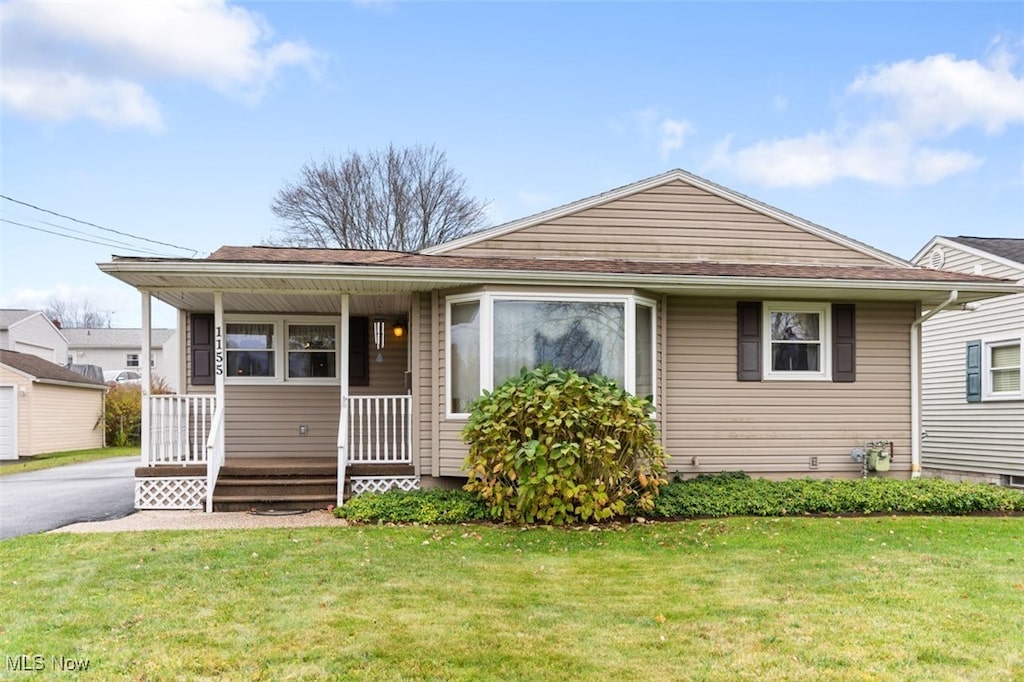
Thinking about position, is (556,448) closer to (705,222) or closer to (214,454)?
(214,454)

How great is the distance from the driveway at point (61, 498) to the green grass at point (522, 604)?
1333mm

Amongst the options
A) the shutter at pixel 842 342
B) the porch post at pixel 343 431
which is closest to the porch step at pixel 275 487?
the porch post at pixel 343 431

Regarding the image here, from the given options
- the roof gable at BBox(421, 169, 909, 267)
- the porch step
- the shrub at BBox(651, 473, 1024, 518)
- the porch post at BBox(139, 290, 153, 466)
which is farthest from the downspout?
the porch post at BBox(139, 290, 153, 466)

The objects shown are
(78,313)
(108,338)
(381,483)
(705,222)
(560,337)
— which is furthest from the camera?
(78,313)

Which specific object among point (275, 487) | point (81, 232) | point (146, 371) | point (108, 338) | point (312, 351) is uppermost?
point (81, 232)

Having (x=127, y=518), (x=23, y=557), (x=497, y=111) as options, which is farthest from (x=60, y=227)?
(x=23, y=557)

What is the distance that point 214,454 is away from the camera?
7984 mm

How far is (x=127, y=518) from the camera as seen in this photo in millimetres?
7609

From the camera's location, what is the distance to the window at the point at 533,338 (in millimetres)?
8008

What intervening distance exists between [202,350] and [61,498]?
279cm

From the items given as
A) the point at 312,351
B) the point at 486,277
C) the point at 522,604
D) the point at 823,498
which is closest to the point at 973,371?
the point at 823,498

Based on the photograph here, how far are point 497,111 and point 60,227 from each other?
1423 centimetres

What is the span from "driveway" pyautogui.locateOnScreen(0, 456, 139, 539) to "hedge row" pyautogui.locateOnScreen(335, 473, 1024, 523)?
10.2 feet

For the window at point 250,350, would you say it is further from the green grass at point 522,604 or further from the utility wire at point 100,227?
the utility wire at point 100,227
